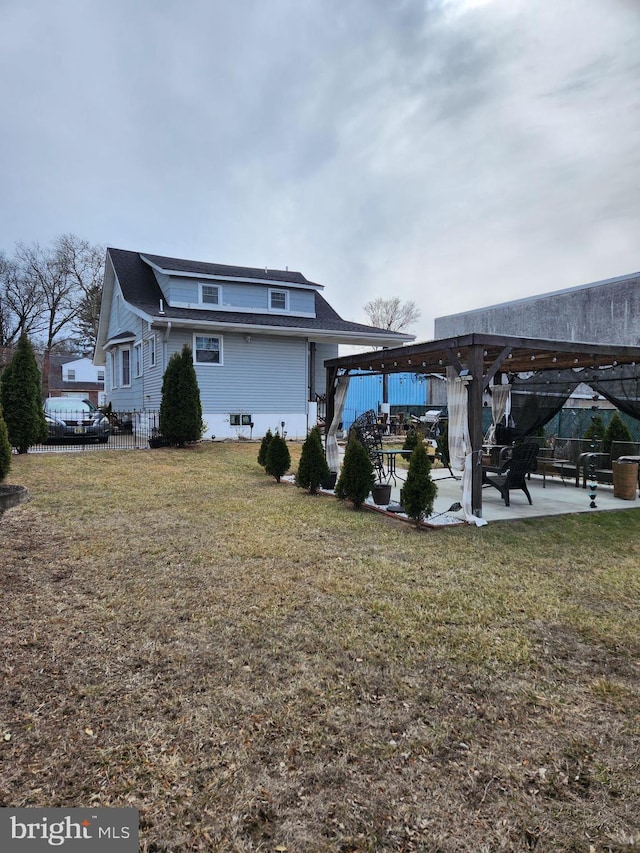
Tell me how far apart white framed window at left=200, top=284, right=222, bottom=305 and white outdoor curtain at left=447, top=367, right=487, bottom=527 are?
11.9 metres

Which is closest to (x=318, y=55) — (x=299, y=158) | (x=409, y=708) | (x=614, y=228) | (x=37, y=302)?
(x=299, y=158)

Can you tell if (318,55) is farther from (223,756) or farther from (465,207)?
(223,756)

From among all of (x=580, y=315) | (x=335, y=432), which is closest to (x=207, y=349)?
(x=335, y=432)

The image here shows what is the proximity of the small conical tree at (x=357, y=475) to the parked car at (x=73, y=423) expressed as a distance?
9.44 m

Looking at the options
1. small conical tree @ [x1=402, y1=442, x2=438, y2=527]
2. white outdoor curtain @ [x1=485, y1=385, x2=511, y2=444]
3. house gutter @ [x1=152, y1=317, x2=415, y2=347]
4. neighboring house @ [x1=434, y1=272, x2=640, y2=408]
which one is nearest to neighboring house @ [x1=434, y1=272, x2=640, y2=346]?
neighboring house @ [x1=434, y1=272, x2=640, y2=408]

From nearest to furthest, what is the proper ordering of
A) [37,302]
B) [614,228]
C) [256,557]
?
[256,557], [614,228], [37,302]

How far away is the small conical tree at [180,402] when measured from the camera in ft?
41.4

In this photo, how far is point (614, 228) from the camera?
1325 cm

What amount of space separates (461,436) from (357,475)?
154 cm

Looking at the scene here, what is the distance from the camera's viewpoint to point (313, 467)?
7.88 m

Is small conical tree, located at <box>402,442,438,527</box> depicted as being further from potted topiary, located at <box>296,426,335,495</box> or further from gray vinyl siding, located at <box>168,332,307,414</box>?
gray vinyl siding, located at <box>168,332,307,414</box>

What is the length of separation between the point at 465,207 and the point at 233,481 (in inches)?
364

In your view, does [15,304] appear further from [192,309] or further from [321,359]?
[321,359]

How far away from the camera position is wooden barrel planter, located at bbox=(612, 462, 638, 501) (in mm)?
7771
